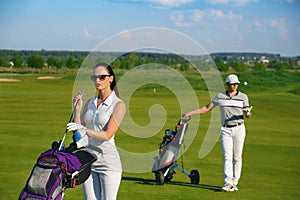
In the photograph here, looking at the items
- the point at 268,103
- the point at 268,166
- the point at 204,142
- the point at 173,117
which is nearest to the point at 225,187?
the point at 268,166

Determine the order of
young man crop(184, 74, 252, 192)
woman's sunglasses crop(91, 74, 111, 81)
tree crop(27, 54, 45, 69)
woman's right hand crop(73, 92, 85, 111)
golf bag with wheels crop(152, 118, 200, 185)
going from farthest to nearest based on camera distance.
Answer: tree crop(27, 54, 45, 69)
golf bag with wheels crop(152, 118, 200, 185)
young man crop(184, 74, 252, 192)
woman's right hand crop(73, 92, 85, 111)
woman's sunglasses crop(91, 74, 111, 81)

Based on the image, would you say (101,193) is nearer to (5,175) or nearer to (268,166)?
(5,175)

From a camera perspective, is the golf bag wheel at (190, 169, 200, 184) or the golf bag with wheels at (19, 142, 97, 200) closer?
the golf bag with wheels at (19, 142, 97, 200)

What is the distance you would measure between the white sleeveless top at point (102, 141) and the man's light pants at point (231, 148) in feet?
15.5

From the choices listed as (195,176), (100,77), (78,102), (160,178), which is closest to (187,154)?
(195,176)

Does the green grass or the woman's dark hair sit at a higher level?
the woman's dark hair

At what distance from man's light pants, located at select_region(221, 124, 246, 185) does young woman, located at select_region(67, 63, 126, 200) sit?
464 centimetres

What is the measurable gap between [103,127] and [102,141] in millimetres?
147

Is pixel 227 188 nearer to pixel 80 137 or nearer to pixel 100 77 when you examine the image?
pixel 100 77

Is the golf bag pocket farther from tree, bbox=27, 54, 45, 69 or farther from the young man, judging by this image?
tree, bbox=27, 54, 45, 69

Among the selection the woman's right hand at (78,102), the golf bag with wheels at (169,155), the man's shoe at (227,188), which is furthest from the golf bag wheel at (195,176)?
the woman's right hand at (78,102)

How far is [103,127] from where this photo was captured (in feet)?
21.3

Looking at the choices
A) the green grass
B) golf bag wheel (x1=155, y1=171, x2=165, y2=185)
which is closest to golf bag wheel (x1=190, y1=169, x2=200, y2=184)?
the green grass

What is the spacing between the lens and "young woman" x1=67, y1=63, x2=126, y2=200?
6480 millimetres
